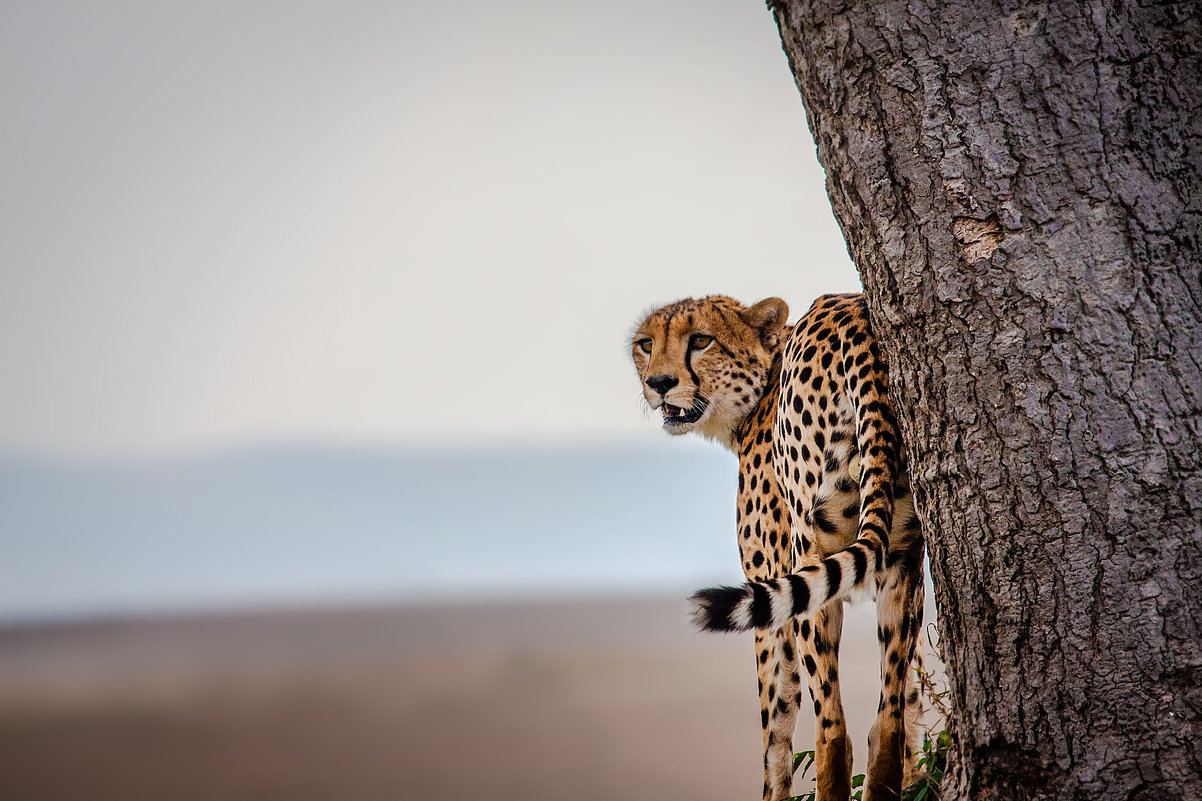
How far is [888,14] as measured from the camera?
1.18m

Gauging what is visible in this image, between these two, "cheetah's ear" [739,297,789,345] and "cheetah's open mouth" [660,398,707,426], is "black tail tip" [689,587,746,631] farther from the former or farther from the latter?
"cheetah's ear" [739,297,789,345]

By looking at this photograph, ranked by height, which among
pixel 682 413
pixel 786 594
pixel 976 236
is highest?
pixel 976 236

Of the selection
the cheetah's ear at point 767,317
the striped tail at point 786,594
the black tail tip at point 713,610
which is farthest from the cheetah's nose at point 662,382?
the black tail tip at point 713,610

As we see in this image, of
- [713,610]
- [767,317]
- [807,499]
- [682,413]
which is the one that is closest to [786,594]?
[713,610]

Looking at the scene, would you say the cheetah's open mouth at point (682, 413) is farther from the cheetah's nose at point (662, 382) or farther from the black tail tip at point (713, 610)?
the black tail tip at point (713, 610)

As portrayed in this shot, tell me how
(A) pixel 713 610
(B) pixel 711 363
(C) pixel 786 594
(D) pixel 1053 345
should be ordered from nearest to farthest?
1. (D) pixel 1053 345
2. (A) pixel 713 610
3. (C) pixel 786 594
4. (B) pixel 711 363

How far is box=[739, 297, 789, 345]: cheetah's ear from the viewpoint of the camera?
2199 mm

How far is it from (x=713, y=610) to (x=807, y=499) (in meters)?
0.51

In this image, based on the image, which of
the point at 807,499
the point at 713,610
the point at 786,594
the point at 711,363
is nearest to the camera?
the point at 713,610

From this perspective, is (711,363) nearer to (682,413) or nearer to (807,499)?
(682,413)

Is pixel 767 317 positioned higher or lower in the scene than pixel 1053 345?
higher

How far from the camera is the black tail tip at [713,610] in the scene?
48.2 inches

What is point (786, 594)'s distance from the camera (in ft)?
4.36

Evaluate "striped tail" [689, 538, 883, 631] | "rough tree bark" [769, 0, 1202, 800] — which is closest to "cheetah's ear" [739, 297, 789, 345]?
"striped tail" [689, 538, 883, 631]
